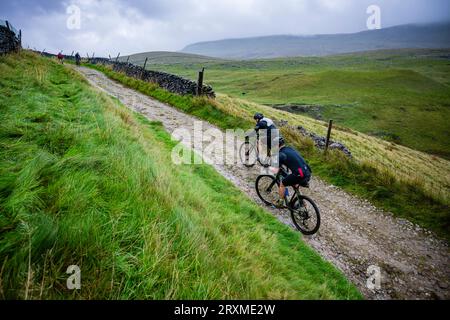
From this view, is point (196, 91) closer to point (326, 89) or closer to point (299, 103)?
point (299, 103)

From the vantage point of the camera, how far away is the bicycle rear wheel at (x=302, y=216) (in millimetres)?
6918

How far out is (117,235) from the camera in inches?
126

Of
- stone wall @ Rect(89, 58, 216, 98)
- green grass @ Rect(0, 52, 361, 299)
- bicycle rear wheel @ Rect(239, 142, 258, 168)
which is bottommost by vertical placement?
bicycle rear wheel @ Rect(239, 142, 258, 168)

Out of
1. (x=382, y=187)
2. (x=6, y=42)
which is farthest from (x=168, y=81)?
(x=382, y=187)

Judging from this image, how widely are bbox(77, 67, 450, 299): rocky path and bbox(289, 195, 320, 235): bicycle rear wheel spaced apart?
23 centimetres

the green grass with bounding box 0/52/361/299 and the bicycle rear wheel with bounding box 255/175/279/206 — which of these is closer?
the green grass with bounding box 0/52/361/299

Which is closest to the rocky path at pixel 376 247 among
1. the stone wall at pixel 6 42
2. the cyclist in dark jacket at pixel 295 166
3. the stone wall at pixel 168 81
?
the cyclist in dark jacket at pixel 295 166

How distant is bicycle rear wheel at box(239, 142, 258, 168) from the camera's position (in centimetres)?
1059

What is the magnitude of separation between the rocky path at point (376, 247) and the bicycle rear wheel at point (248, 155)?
1125 millimetres

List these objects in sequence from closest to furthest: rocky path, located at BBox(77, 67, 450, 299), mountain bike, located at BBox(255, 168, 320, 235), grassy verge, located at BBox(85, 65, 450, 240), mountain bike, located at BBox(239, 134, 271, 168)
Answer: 1. rocky path, located at BBox(77, 67, 450, 299)
2. mountain bike, located at BBox(255, 168, 320, 235)
3. grassy verge, located at BBox(85, 65, 450, 240)
4. mountain bike, located at BBox(239, 134, 271, 168)

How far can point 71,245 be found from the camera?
8.82ft

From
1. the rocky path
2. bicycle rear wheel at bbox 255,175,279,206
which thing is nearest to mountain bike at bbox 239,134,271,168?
the rocky path

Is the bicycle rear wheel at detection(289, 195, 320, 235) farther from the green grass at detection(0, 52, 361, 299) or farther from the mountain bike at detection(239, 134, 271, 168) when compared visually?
the mountain bike at detection(239, 134, 271, 168)
